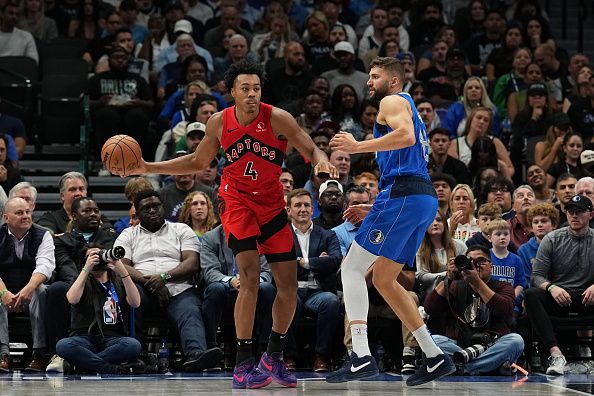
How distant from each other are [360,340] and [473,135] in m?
6.19

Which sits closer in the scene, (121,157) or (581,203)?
(121,157)

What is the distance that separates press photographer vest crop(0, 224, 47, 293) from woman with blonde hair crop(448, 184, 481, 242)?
402 centimetres

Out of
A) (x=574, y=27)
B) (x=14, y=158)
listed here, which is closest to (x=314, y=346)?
(x=14, y=158)

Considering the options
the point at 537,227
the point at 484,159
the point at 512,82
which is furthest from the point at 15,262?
the point at 512,82

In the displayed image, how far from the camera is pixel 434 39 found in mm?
16516

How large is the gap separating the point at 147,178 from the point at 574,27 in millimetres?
8927

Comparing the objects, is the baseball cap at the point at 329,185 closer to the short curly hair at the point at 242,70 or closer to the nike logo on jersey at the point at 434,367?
the short curly hair at the point at 242,70

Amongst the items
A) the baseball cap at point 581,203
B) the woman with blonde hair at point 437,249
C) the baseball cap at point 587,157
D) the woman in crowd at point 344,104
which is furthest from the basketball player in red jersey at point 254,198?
the woman in crowd at point 344,104

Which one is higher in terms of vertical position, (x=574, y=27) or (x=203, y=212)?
(x=574, y=27)

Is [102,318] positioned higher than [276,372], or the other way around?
[102,318]

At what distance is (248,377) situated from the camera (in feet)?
26.7

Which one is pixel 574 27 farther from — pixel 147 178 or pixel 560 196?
pixel 147 178

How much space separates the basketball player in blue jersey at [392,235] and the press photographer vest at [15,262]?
3.65 m

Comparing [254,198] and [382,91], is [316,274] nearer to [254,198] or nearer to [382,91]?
[254,198]
